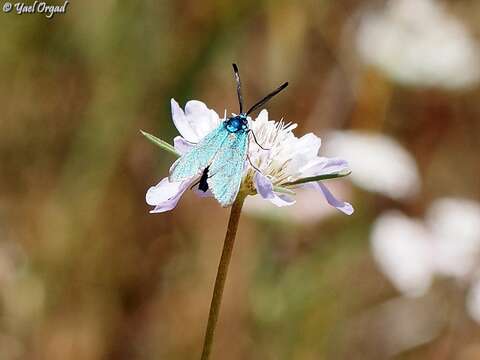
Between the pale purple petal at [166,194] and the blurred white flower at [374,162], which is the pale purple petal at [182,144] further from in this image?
the blurred white flower at [374,162]

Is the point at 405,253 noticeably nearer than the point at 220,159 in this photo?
No

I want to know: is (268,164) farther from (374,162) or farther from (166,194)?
(374,162)

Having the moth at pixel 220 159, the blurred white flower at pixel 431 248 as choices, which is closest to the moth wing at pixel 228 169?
the moth at pixel 220 159

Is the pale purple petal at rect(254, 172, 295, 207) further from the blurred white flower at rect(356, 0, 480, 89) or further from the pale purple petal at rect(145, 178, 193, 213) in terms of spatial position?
the blurred white flower at rect(356, 0, 480, 89)

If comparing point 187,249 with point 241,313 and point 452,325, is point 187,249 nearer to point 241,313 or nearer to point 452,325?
point 241,313

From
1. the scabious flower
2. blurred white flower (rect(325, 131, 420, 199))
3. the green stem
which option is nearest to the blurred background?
blurred white flower (rect(325, 131, 420, 199))

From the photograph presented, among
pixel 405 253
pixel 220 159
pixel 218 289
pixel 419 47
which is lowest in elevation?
pixel 218 289

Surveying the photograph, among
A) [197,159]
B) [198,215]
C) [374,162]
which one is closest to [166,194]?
[197,159]
